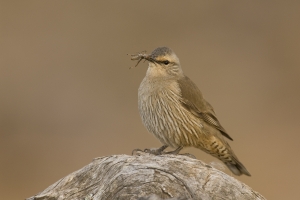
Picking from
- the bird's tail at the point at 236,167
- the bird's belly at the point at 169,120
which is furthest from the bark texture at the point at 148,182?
the bird's tail at the point at 236,167

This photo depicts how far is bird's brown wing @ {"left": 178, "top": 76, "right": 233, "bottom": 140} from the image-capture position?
7.68 metres

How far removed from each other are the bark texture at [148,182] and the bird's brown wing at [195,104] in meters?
2.29

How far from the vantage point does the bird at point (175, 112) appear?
7355 millimetres

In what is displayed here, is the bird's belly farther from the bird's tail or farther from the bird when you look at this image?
the bird's tail

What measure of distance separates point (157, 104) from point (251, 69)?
29.0 feet

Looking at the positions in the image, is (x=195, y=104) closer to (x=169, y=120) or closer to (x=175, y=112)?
(x=175, y=112)

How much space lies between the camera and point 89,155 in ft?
38.7

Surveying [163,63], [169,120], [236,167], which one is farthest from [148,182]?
[236,167]

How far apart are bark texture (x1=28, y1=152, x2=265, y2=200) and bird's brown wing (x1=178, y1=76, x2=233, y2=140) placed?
2.29 meters

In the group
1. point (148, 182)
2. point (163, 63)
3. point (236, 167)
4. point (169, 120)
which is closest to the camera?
point (148, 182)

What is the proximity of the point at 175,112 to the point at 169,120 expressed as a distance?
5.6 inches

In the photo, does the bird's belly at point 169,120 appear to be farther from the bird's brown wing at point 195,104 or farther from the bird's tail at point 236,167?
the bird's tail at point 236,167

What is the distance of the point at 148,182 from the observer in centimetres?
497

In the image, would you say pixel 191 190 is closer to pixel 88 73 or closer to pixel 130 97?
pixel 130 97
